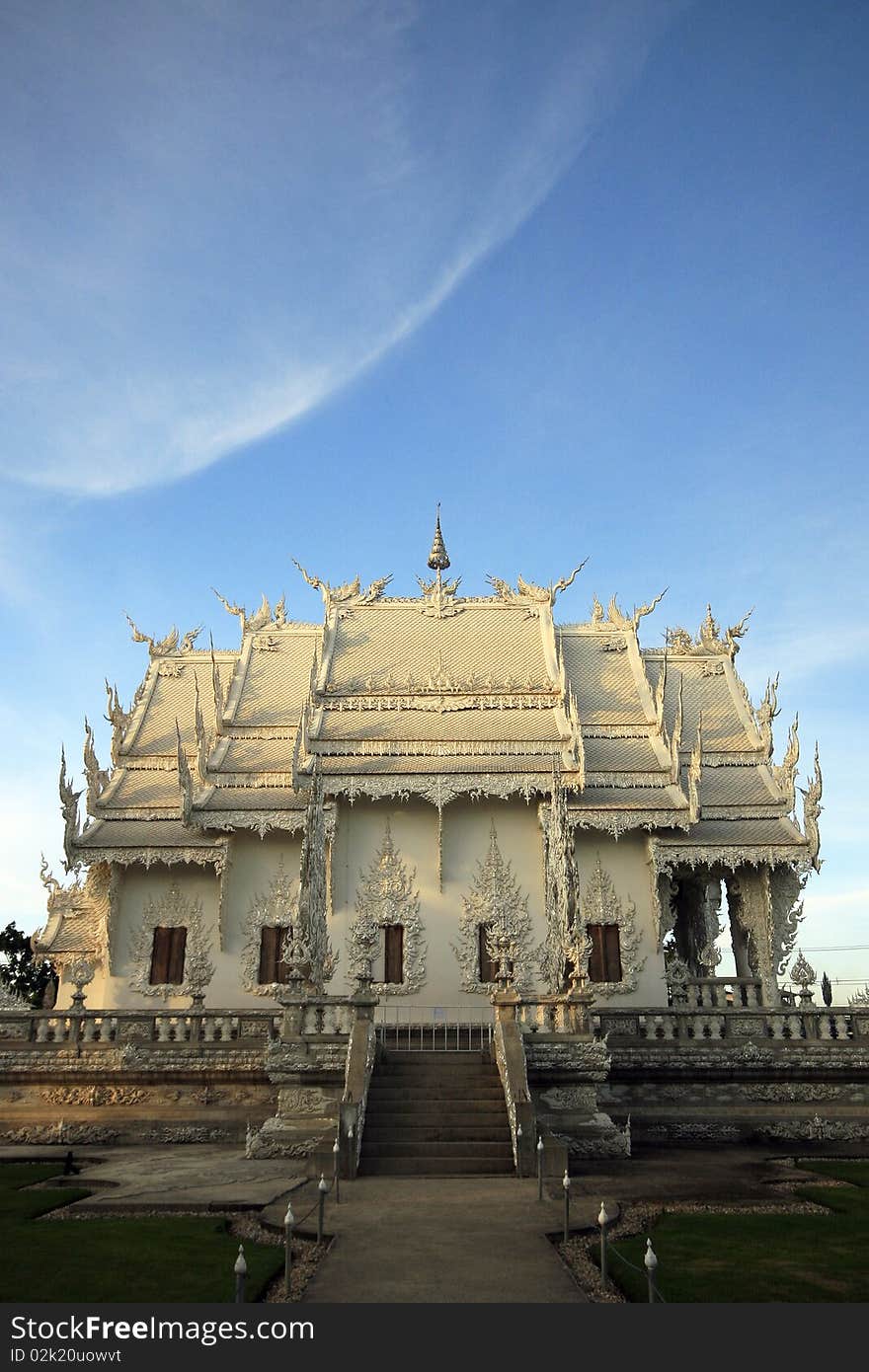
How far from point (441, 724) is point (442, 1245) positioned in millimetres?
15575

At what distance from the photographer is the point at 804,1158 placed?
12.2 metres

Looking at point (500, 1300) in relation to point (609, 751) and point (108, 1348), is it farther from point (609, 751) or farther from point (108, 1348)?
point (609, 751)

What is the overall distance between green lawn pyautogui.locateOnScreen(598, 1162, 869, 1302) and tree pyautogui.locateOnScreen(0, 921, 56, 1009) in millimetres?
35895

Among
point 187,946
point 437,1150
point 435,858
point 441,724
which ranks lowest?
point 437,1150

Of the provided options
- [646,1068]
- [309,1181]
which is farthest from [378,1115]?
[646,1068]

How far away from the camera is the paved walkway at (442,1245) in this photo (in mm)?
5695

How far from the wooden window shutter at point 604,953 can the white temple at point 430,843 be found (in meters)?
0.04

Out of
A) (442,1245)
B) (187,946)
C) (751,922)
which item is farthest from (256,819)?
(442,1245)

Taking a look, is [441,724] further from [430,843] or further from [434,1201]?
[434,1201]

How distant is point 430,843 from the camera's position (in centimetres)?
2112

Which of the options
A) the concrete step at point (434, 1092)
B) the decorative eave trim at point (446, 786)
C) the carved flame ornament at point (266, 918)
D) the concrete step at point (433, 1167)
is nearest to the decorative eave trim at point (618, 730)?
the decorative eave trim at point (446, 786)

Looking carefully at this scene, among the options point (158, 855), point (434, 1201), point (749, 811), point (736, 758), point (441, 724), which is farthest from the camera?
point (736, 758)

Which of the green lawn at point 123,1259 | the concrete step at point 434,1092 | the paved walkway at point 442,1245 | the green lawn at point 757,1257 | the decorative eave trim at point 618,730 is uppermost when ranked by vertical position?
the decorative eave trim at point 618,730

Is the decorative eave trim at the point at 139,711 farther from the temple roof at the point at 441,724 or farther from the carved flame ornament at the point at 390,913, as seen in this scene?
the carved flame ornament at the point at 390,913
